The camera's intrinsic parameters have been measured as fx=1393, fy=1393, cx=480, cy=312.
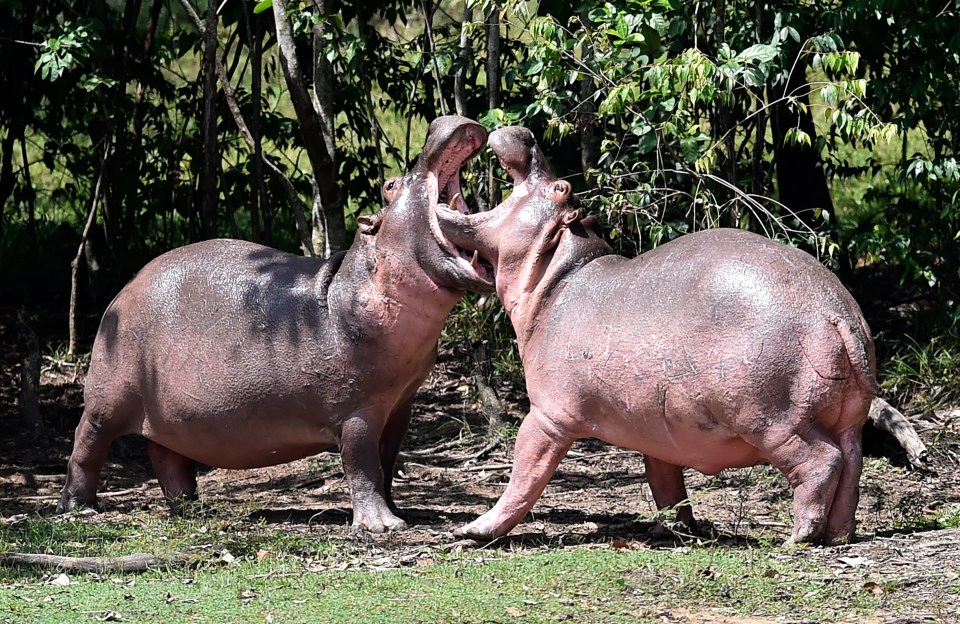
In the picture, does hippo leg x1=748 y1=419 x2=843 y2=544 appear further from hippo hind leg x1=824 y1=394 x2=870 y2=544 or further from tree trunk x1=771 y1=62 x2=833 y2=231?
tree trunk x1=771 y1=62 x2=833 y2=231

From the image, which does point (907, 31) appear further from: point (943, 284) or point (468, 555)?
point (468, 555)

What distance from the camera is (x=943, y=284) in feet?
29.9

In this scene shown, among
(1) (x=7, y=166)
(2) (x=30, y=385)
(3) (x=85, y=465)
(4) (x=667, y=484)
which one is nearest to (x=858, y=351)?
(4) (x=667, y=484)

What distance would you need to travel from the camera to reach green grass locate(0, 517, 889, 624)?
469 cm

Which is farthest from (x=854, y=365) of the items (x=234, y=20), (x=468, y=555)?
(x=234, y=20)

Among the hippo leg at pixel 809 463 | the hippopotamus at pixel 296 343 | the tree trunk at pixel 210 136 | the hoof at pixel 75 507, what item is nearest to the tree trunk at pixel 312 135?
the tree trunk at pixel 210 136

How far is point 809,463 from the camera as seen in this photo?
5227 mm

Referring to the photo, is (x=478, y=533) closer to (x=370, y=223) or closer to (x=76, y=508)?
(x=370, y=223)

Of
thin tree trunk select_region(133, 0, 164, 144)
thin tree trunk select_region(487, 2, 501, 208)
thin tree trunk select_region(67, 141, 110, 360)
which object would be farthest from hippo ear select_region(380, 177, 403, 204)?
thin tree trunk select_region(133, 0, 164, 144)

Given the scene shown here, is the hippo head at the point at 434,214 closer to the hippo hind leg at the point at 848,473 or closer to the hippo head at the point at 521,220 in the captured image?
the hippo head at the point at 521,220

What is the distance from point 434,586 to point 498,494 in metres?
2.58

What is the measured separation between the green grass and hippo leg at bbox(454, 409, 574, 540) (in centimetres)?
11

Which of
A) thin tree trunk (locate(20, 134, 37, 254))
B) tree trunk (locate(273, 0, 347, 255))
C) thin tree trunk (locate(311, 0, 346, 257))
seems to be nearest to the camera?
tree trunk (locate(273, 0, 347, 255))

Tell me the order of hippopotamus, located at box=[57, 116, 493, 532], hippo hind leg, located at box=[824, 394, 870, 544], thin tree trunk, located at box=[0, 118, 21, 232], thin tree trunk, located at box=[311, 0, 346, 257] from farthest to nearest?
thin tree trunk, located at box=[0, 118, 21, 232], thin tree trunk, located at box=[311, 0, 346, 257], hippopotamus, located at box=[57, 116, 493, 532], hippo hind leg, located at box=[824, 394, 870, 544]
